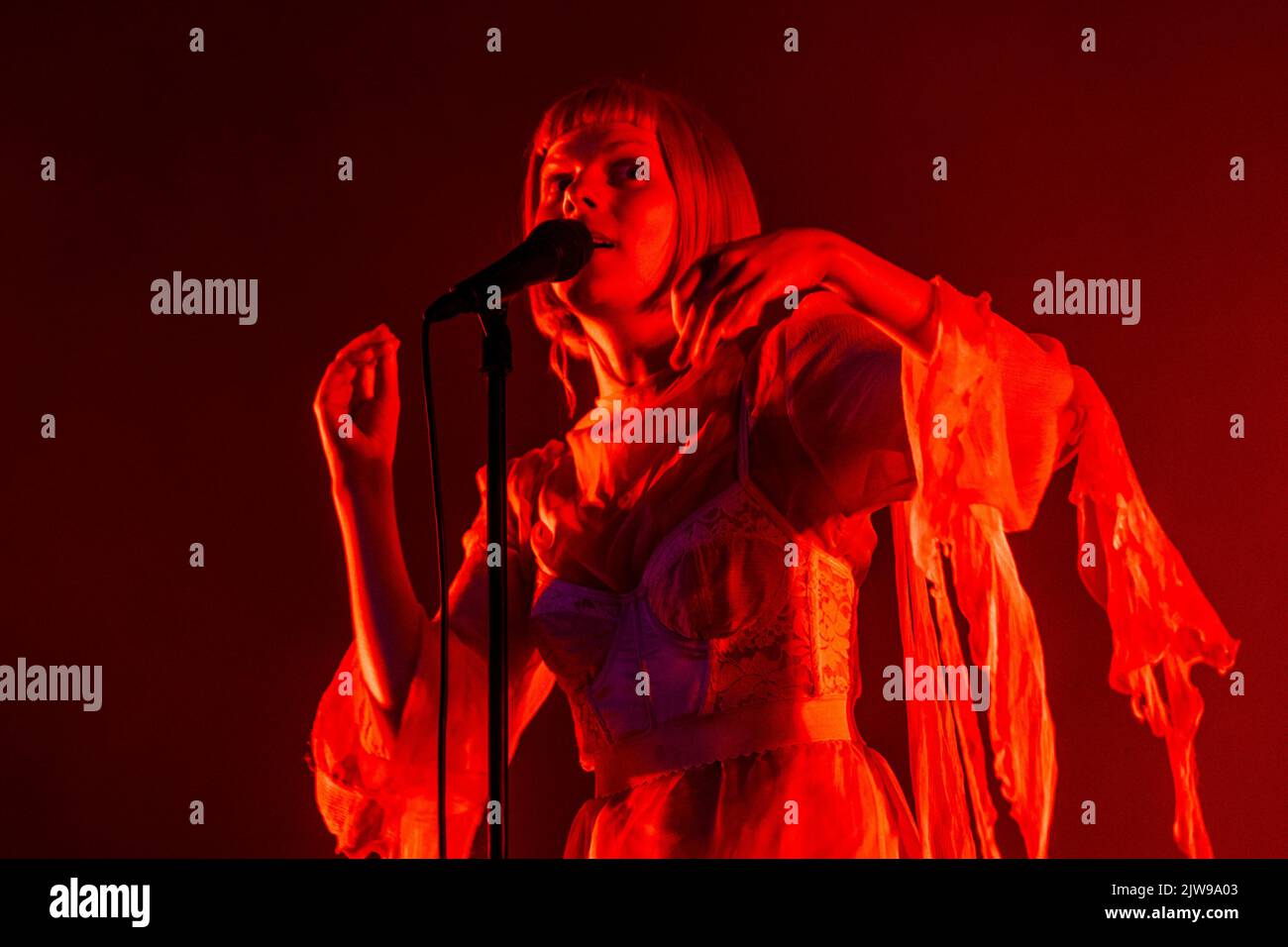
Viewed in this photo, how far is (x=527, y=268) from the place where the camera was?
1.57 meters

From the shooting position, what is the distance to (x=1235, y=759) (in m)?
2.10

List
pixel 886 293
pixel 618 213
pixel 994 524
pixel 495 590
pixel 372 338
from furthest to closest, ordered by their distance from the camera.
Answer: pixel 372 338
pixel 618 213
pixel 994 524
pixel 886 293
pixel 495 590

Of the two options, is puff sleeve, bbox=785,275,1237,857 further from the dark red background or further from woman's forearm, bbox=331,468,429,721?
woman's forearm, bbox=331,468,429,721

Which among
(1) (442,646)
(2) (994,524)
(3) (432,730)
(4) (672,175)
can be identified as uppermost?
(4) (672,175)

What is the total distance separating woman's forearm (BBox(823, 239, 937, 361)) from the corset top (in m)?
0.29

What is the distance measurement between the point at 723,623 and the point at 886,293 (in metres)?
0.45

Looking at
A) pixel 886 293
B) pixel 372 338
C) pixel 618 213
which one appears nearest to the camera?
pixel 886 293

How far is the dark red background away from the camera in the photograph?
7.01ft

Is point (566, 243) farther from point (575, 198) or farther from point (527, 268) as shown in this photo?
point (575, 198)

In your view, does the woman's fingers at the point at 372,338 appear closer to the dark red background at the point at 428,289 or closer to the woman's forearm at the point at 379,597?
the dark red background at the point at 428,289

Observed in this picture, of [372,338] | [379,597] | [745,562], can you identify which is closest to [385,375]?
[372,338]

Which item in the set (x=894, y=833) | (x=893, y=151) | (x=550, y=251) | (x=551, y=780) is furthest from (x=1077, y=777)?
(x=550, y=251)

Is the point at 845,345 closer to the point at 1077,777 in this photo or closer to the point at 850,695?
the point at 850,695

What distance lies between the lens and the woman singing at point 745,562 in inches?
73.7
